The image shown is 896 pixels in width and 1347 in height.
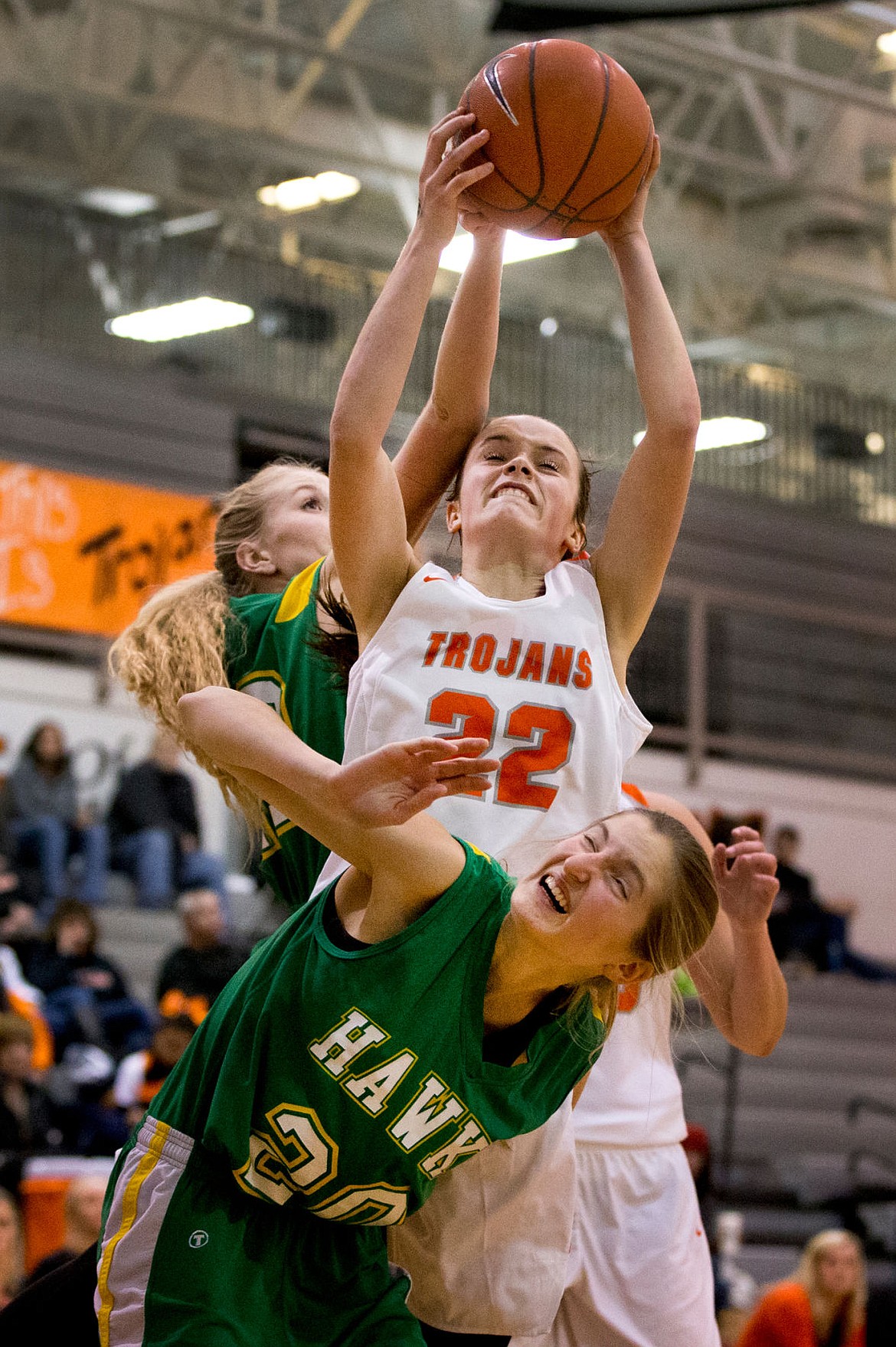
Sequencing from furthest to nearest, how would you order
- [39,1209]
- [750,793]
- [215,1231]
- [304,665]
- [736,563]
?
[736,563], [750,793], [39,1209], [304,665], [215,1231]

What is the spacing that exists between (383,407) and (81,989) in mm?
6568

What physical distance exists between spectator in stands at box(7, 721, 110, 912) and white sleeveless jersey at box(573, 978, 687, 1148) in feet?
21.9

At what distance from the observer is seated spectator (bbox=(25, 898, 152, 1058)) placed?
8.43 meters

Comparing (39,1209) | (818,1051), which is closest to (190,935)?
(39,1209)

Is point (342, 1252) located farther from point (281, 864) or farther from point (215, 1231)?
point (281, 864)

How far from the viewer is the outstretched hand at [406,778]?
2.12 meters

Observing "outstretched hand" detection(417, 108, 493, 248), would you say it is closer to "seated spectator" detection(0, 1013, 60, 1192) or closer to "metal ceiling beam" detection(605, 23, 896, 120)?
"seated spectator" detection(0, 1013, 60, 1192)

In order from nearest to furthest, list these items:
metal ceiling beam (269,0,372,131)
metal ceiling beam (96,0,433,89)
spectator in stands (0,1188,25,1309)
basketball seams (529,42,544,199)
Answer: basketball seams (529,42,544,199) < spectator in stands (0,1188,25,1309) < metal ceiling beam (96,0,433,89) < metal ceiling beam (269,0,372,131)

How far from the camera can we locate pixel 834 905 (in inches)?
563

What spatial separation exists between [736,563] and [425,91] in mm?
5631

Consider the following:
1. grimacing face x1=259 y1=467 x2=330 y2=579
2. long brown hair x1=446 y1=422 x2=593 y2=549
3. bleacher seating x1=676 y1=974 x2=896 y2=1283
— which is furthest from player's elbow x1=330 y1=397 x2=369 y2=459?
bleacher seating x1=676 y1=974 x2=896 y2=1283

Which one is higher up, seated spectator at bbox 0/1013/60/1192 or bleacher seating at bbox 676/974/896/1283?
seated spectator at bbox 0/1013/60/1192

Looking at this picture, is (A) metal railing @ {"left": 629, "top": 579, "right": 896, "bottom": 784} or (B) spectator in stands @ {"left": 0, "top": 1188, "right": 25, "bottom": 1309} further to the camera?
(A) metal railing @ {"left": 629, "top": 579, "right": 896, "bottom": 784}

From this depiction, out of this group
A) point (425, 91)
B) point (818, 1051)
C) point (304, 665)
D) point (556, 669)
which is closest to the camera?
point (556, 669)
